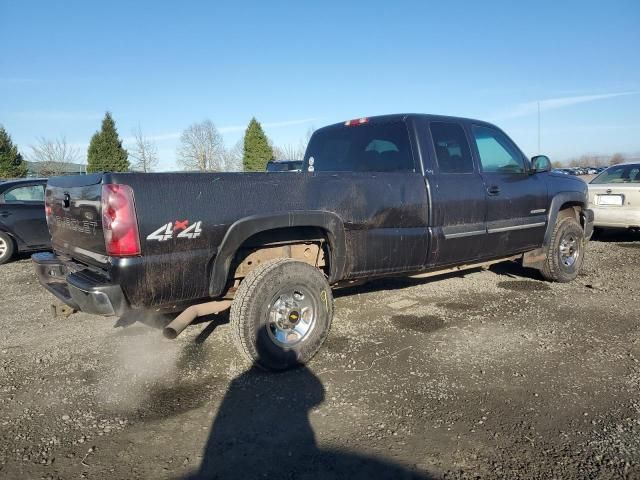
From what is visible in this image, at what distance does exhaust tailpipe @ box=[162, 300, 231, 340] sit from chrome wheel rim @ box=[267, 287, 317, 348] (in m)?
0.38

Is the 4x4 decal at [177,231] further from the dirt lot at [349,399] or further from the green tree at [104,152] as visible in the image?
the green tree at [104,152]

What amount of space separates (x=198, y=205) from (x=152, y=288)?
24.4 inches

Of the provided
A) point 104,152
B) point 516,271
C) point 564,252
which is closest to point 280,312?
point 564,252

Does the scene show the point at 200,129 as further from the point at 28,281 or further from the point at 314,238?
the point at 314,238

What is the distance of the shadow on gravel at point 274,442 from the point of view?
239cm

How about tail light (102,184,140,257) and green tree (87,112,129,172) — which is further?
green tree (87,112,129,172)

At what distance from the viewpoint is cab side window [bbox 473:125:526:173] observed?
16.7ft

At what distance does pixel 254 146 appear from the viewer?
1366 inches

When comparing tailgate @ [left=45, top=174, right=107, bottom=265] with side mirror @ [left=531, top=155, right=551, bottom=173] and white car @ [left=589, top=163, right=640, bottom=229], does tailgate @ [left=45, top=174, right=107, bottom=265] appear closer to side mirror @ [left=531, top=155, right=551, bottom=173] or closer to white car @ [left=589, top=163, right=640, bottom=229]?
side mirror @ [left=531, top=155, right=551, bottom=173]

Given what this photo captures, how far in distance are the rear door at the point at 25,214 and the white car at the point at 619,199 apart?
34.0 ft

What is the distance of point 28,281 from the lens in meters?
6.88

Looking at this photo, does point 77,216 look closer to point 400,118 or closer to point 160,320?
point 160,320

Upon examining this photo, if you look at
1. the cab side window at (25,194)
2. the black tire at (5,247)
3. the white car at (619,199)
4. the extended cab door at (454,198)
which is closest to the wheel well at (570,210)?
the extended cab door at (454,198)

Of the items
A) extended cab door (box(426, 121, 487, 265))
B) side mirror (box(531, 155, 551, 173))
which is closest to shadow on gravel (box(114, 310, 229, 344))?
extended cab door (box(426, 121, 487, 265))
